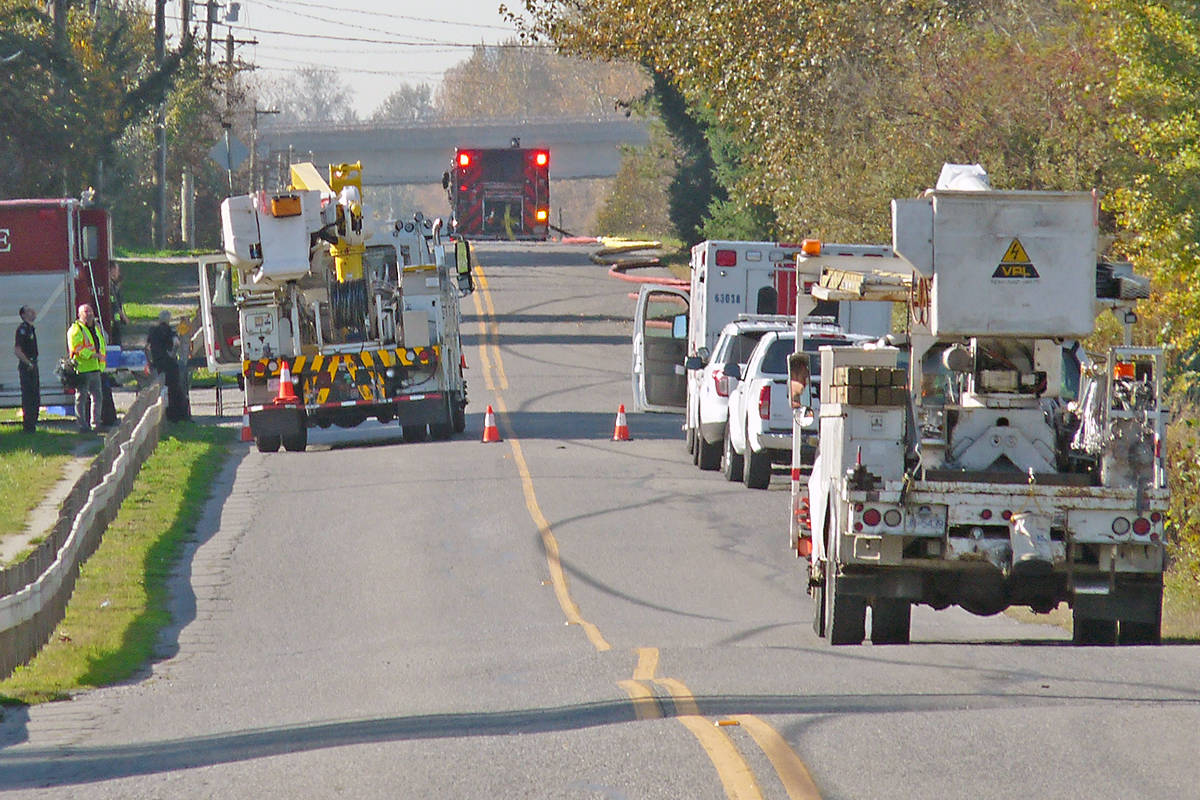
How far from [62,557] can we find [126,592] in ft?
3.35

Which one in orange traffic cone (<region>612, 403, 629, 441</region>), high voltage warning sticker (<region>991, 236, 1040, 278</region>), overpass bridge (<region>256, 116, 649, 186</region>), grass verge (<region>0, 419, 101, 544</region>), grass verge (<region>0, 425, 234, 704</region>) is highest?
overpass bridge (<region>256, 116, 649, 186</region>)

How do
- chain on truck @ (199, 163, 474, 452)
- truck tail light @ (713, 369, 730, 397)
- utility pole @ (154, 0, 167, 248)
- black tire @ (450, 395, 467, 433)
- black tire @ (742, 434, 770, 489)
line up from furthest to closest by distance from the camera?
1. utility pole @ (154, 0, 167, 248)
2. black tire @ (450, 395, 467, 433)
3. chain on truck @ (199, 163, 474, 452)
4. truck tail light @ (713, 369, 730, 397)
5. black tire @ (742, 434, 770, 489)

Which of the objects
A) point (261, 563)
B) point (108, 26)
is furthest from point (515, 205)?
point (261, 563)

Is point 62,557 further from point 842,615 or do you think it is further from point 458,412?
point 458,412

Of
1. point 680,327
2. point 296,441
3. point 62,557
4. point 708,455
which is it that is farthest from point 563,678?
point 680,327

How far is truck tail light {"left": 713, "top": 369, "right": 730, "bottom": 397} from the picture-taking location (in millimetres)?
20703

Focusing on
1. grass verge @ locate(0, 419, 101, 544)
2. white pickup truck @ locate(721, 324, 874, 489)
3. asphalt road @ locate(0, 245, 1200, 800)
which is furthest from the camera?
grass verge @ locate(0, 419, 101, 544)

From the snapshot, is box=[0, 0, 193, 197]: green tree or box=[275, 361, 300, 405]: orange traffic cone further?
box=[0, 0, 193, 197]: green tree

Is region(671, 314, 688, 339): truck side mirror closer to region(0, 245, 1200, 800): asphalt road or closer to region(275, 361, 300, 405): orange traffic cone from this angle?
region(0, 245, 1200, 800): asphalt road

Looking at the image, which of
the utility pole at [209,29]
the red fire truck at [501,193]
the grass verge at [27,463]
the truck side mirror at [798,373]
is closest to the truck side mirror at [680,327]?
the grass verge at [27,463]

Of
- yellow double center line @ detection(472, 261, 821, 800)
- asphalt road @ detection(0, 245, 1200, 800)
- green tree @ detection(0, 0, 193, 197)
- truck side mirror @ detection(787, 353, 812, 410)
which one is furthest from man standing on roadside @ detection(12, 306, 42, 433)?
green tree @ detection(0, 0, 193, 197)

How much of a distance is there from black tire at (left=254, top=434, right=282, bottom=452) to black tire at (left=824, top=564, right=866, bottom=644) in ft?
44.7

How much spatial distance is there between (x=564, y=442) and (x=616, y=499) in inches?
207

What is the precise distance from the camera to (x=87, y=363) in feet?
83.5
